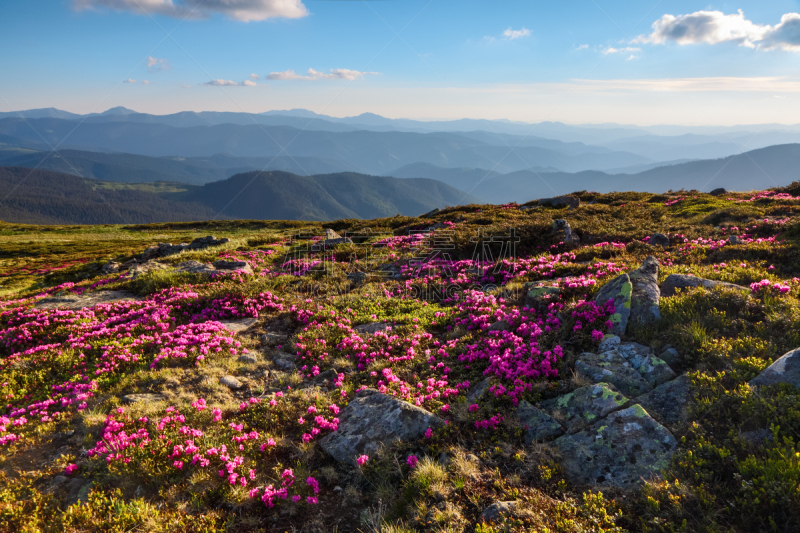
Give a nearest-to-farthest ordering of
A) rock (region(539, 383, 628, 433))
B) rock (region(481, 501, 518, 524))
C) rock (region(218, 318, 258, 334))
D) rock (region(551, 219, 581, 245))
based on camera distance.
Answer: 1. rock (region(481, 501, 518, 524))
2. rock (region(539, 383, 628, 433))
3. rock (region(218, 318, 258, 334))
4. rock (region(551, 219, 581, 245))

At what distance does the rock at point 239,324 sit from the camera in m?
12.2

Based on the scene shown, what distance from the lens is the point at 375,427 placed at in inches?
268

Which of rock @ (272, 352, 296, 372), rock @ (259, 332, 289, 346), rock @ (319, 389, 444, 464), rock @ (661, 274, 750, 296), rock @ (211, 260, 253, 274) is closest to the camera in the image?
rock @ (319, 389, 444, 464)

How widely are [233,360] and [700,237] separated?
1927cm

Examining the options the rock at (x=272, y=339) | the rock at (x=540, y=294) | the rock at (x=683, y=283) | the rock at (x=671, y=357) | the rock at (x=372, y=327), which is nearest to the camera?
the rock at (x=671, y=357)

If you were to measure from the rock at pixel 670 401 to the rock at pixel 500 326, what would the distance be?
13.0 feet

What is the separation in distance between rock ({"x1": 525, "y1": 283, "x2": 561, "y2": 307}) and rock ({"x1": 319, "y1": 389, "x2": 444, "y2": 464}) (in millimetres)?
5288

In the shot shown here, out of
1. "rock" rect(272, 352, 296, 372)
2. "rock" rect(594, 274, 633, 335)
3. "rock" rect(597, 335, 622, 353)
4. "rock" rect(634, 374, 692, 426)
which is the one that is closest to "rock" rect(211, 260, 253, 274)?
"rock" rect(272, 352, 296, 372)

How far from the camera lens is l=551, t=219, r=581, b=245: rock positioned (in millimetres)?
18334

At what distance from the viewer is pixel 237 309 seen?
1346 centimetres

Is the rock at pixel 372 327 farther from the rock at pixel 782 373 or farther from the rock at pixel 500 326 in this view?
the rock at pixel 782 373

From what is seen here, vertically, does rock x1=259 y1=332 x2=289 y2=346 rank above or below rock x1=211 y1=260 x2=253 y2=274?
below

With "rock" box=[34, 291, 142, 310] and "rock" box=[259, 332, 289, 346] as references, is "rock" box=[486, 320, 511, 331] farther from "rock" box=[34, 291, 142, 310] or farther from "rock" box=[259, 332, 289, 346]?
"rock" box=[34, 291, 142, 310]

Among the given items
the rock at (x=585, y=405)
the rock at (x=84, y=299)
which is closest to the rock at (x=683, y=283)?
the rock at (x=585, y=405)
